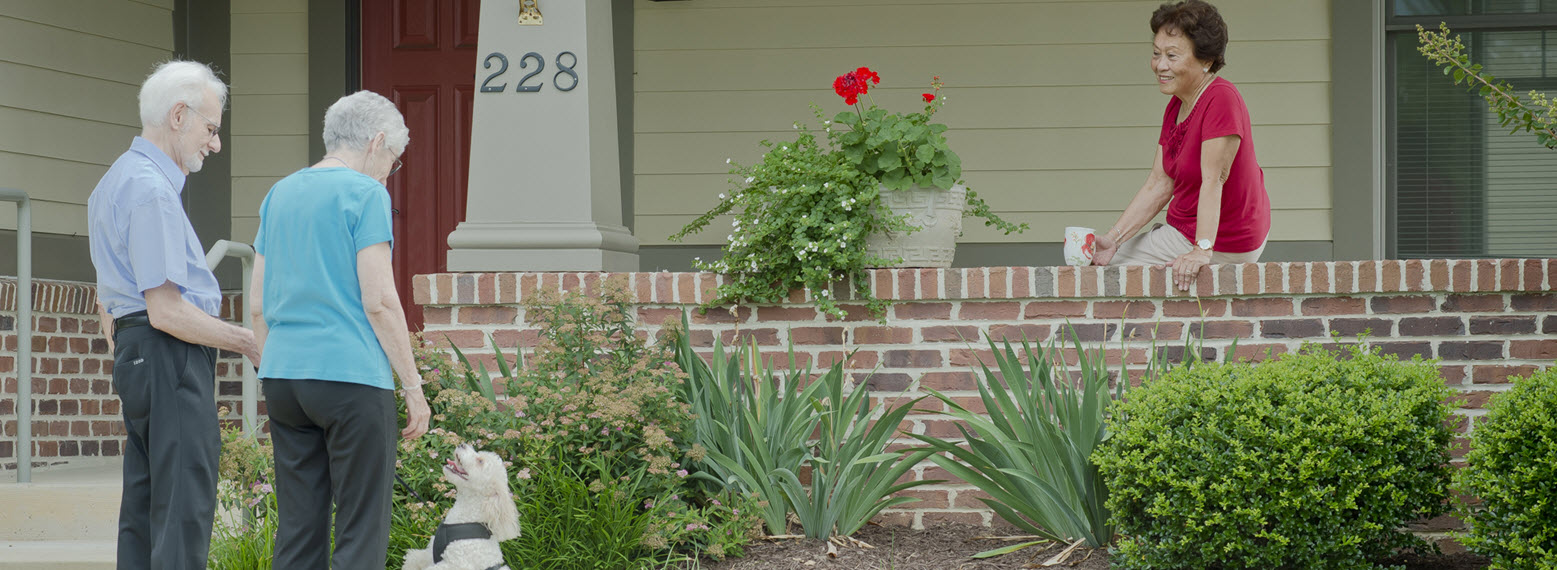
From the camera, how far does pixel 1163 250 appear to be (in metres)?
4.23

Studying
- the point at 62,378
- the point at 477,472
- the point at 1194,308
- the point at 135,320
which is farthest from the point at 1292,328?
the point at 62,378

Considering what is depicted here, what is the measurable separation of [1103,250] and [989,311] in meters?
0.46

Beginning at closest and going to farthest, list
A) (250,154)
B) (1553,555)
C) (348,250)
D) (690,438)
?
(348,250) → (1553,555) → (690,438) → (250,154)

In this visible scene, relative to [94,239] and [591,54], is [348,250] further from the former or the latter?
[591,54]

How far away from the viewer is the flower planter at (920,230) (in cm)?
426

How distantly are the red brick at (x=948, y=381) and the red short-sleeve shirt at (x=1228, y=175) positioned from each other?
89 centimetres

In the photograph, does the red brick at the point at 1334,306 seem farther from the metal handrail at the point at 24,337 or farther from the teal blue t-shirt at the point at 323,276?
the metal handrail at the point at 24,337

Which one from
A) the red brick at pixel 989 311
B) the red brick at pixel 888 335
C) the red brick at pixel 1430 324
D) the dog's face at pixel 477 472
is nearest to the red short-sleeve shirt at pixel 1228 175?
the red brick at pixel 1430 324

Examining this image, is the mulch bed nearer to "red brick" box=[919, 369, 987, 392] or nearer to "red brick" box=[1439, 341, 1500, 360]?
"red brick" box=[919, 369, 987, 392]

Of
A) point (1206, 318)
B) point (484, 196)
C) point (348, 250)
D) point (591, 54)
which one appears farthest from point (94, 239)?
point (1206, 318)

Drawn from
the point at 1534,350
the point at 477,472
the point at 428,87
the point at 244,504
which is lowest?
the point at 244,504

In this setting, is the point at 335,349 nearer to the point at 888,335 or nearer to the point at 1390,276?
the point at 888,335

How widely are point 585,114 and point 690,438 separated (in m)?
1.31

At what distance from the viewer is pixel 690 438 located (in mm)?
3900
